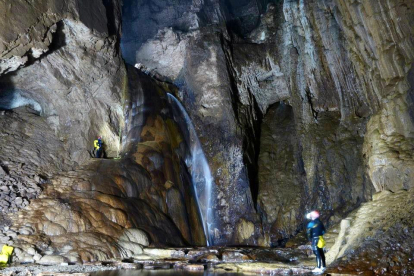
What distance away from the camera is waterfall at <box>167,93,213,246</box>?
57.4ft

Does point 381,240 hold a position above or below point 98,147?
below

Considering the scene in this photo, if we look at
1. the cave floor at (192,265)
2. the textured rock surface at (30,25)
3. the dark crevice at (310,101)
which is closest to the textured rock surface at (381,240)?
the cave floor at (192,265)

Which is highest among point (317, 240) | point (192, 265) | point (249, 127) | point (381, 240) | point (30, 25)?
point (30, 25)

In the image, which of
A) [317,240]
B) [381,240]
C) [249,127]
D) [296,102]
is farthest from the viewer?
[249,127]

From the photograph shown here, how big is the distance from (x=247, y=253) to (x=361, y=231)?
390 cm

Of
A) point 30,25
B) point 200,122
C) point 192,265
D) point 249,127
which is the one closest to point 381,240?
point 192,265

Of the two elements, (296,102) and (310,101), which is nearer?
(310,101)

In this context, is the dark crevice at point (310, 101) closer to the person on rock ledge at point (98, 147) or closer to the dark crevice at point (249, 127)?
the dark crevice at point (249, 127)

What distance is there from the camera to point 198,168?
724 inches

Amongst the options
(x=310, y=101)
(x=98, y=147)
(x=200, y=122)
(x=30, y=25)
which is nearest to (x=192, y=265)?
(x=30, y=25)

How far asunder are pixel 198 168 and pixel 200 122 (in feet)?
9.03

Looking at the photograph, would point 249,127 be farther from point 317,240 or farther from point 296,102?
point 317,240

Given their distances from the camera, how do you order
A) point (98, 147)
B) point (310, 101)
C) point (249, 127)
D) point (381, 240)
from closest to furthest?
point (381, 240)
point (98, 147)
point (310, 101)
point (249, 127)

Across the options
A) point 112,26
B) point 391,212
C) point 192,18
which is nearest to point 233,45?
point 192,18
